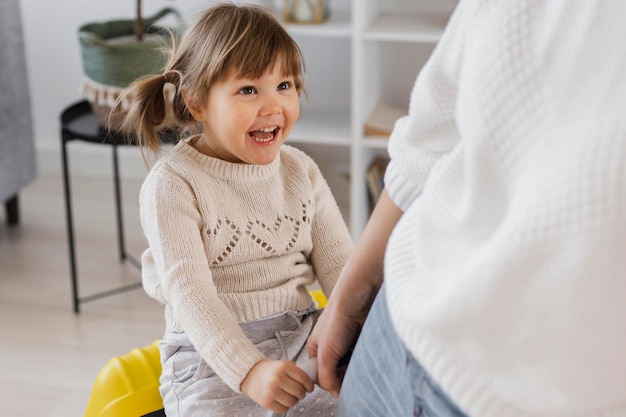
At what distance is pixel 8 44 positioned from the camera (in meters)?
2.59

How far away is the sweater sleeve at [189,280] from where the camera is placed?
3.73 feet

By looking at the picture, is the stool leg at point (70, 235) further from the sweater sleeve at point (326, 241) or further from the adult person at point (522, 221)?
the adult person at point (522, 221)

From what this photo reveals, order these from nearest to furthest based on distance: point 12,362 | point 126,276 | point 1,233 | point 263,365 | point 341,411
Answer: point 341,411, point 263,365, point 12,362, point 126,276, point 1,233

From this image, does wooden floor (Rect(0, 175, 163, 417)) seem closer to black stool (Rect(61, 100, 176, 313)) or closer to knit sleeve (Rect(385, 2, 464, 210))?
black stool (Rect(61, 100, 176, 313))

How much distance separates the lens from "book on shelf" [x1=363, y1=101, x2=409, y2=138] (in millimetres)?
2576

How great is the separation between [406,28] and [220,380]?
161 centimetres

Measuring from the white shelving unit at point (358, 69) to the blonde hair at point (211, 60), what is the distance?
119cm

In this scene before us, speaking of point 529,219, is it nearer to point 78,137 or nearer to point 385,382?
point 385,382

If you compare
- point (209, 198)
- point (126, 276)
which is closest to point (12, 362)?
point (126, 276)

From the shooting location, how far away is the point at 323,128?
8.92 feet

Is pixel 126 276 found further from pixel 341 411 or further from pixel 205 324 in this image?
pixel 341 411

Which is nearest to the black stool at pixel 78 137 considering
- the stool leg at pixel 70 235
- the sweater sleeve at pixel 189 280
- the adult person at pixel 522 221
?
the stool leg at pixel 70 235

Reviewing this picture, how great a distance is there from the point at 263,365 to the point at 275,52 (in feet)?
1.48

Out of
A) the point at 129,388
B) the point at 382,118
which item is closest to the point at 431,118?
the point at 129,388
